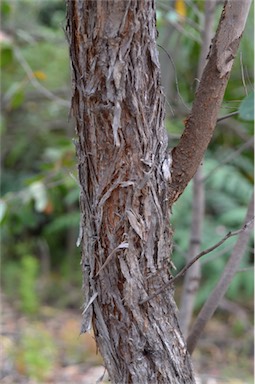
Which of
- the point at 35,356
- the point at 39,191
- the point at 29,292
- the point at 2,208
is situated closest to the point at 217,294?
the point at 2,208

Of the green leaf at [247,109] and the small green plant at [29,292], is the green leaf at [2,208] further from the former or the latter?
the small green plant at [29,292]

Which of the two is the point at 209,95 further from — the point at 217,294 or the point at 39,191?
the point at 39,191

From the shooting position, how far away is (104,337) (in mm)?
702

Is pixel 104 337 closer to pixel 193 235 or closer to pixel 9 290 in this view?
pixel 193 235

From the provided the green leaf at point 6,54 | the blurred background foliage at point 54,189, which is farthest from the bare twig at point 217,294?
the blurred background foliage at point 54,189

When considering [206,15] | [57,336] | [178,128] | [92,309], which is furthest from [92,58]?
[57,336]

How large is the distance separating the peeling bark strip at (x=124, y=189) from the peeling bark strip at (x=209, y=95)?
0.03 meters

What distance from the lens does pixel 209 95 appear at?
27.4 inches

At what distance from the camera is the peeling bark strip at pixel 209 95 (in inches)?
26.6

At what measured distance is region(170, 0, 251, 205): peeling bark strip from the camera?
675 millimetres

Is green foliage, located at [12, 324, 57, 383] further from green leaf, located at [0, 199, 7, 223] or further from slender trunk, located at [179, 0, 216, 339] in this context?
slender trunk, located at [179, 0, 216, 339]

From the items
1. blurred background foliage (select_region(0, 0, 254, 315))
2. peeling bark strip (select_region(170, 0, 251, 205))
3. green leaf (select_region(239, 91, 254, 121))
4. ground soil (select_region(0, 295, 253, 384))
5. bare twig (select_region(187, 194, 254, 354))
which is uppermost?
blurred background foliage (select_region(0, 0, 254, 315))

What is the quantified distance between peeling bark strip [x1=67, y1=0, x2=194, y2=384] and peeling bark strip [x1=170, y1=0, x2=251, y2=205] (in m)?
0.03

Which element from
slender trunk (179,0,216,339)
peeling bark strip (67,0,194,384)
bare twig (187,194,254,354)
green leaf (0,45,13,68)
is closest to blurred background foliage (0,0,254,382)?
green leaf (0,45,13,68)
